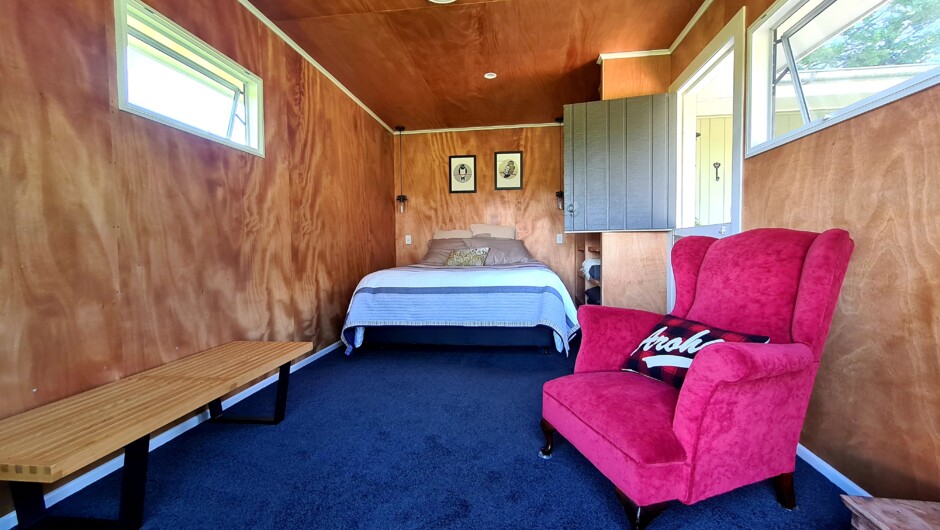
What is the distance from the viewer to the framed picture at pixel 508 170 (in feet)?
15.4

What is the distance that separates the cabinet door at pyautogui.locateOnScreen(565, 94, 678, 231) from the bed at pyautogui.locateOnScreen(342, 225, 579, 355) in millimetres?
705

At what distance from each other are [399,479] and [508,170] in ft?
13.1

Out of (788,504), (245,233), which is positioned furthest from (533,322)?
(245,233)

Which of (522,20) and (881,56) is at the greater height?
(522,20)

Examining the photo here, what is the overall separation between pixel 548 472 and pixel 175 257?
6.57ft

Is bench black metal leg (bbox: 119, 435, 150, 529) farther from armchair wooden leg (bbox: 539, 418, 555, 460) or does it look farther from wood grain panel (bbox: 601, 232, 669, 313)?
wood grain panel (bbox: 601, 232, 669, 313)

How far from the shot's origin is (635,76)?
2.94 metres

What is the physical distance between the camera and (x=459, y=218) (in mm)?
4824

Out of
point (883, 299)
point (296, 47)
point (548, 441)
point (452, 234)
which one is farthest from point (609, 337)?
point (452, 234)

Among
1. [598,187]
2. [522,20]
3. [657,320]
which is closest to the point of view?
[657,320]

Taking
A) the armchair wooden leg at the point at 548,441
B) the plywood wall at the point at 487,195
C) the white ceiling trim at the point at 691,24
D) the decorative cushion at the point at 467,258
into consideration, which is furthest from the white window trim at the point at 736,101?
the plywood wall at the point at 487,195

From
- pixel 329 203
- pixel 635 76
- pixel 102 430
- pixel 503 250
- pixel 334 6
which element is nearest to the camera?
pixel 102 430

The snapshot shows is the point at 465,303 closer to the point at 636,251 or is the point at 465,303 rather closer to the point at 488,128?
the point at 636,251

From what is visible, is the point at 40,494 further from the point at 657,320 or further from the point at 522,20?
the point at 522,20
